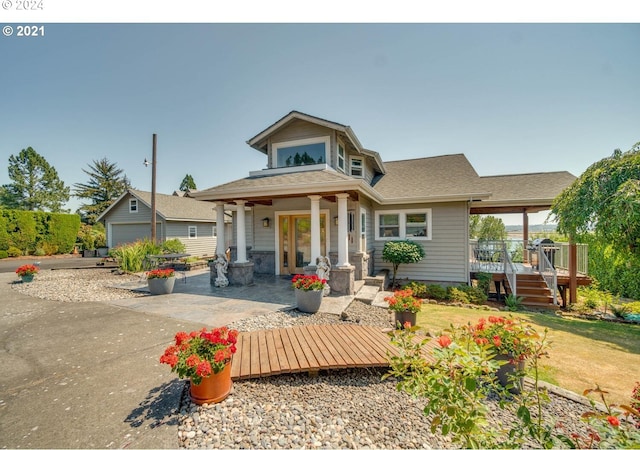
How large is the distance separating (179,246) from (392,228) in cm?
1336

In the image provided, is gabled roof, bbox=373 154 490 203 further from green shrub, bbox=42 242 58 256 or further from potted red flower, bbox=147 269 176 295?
green shrub, bbox=42 242 58 256

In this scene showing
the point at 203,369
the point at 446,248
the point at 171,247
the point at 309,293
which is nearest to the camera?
the point at 203,369

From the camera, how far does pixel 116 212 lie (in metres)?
19.2

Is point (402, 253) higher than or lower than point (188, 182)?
lower

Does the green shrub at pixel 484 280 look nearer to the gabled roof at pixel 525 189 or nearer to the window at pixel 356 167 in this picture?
the gabled roof at pixel 525 189

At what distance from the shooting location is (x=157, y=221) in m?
17.3

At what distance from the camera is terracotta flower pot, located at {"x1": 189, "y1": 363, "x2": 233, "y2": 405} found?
8.49 ft

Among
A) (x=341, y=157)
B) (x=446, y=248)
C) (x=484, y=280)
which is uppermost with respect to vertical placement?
(x=341, y=157)

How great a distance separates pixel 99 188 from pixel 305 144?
35.3m

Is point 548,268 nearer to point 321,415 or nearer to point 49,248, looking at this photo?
point 321,415

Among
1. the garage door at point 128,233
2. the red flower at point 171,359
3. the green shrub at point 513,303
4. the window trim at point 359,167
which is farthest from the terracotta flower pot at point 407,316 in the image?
the garage door at point 128,233

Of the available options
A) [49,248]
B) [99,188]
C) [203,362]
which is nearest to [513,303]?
[203,362]
